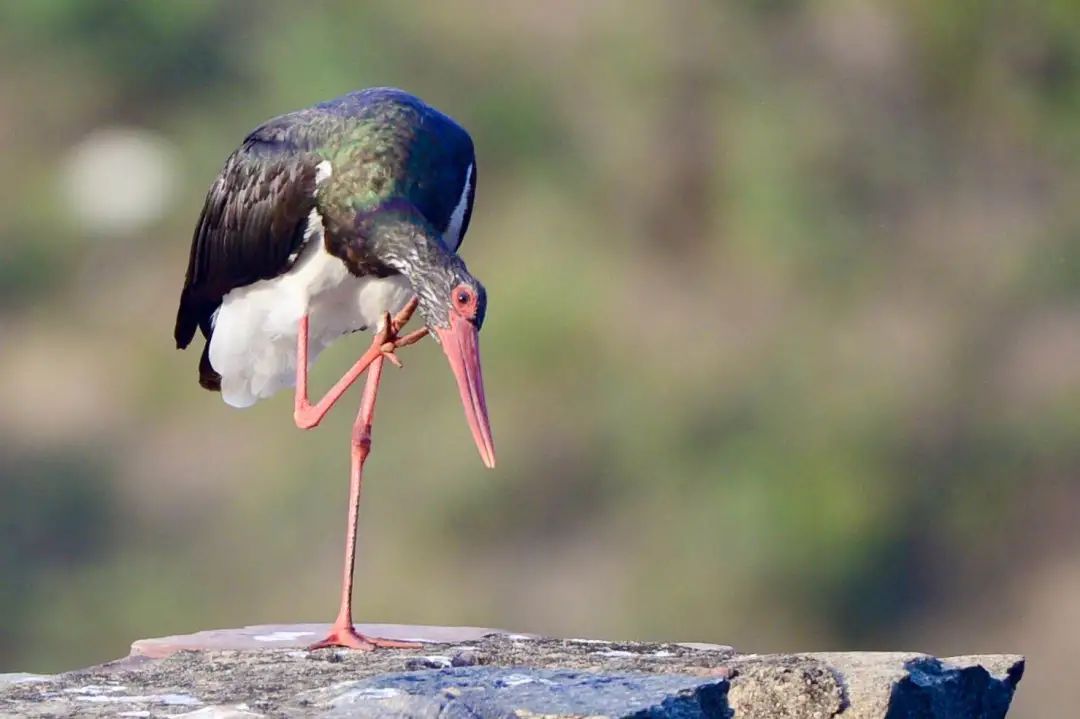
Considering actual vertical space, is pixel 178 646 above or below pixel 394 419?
below

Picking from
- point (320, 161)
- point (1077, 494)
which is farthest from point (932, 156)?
point (320, 161)

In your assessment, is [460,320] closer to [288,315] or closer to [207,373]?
[288,315]

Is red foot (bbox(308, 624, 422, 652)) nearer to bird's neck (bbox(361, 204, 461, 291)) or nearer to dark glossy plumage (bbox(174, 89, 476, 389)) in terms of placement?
bird's neck (bbox(361, 204, 461, 291))

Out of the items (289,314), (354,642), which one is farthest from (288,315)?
(354,642)

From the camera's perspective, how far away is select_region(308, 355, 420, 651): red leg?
432cm

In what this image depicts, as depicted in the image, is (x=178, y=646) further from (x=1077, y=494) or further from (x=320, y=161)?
(x=1077, y=494)

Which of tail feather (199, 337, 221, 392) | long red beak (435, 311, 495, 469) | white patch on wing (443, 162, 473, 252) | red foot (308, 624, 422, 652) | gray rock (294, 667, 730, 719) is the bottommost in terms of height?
gray rock (294, 667, 730, 719)

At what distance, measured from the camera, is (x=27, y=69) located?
49.2 ft

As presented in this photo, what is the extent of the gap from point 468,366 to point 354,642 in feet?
2.00

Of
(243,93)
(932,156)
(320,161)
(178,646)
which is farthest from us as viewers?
(243,93)

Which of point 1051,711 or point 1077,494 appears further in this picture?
point 1077,494

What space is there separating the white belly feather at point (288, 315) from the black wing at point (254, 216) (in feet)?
0.12

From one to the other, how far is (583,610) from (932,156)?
379 cm

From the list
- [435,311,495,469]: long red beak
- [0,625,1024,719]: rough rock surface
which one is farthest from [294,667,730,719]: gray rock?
[435,311,495,469]: long red beak
